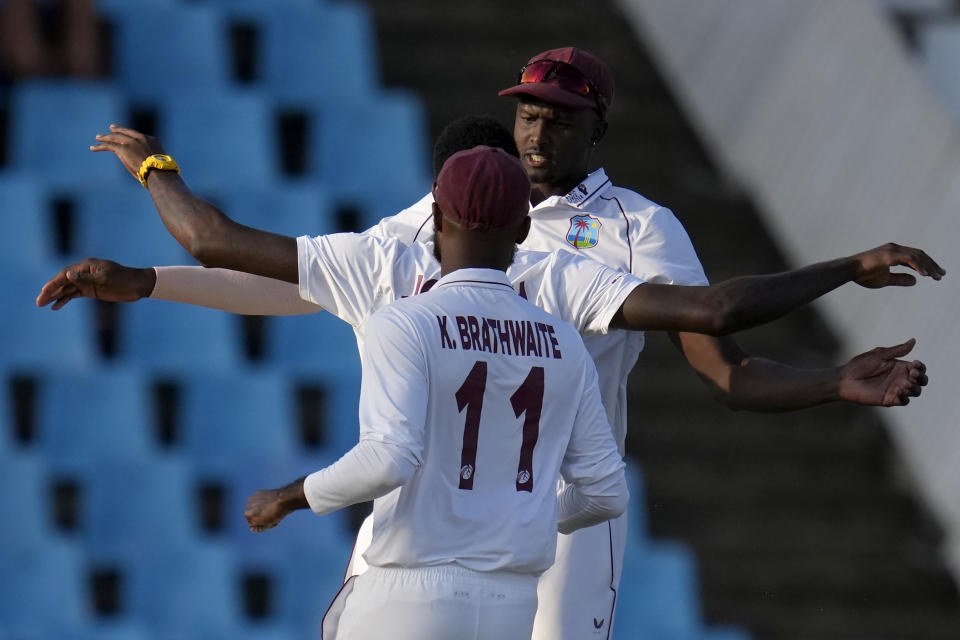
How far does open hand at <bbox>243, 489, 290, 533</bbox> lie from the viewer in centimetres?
292

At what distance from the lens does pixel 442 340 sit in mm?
2816

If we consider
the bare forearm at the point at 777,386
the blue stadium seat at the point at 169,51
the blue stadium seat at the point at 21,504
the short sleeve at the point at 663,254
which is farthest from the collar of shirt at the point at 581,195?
the blue stadium seat at the point at 169,51

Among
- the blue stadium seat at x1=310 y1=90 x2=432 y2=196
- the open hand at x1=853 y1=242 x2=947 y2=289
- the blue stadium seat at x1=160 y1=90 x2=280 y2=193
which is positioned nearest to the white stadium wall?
the blue stadium seat at x1=310 y1=90 x2=432 y2=196

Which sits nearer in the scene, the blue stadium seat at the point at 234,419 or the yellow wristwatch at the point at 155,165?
the yellow wristwatch at the point at 155,165

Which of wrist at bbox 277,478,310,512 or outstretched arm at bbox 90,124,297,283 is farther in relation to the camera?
outstretched arm at bbox 90,124,297,283

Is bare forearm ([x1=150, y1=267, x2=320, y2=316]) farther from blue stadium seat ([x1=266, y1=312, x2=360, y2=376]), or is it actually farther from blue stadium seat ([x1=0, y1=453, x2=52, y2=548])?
blue stadium seat ([x1=266, y1=312, x2=360, y2=376])

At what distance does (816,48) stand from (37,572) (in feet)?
16.1

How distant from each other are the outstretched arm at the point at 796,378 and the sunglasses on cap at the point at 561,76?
0.64 m

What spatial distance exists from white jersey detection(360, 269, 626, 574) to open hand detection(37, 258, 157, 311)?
794 millimetres

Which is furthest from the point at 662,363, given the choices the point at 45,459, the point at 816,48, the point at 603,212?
the point at 603,212

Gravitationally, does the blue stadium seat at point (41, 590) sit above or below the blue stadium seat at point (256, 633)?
above

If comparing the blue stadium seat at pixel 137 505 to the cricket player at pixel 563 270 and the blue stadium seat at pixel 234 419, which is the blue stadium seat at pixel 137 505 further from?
the cricket player at pixel 563 270

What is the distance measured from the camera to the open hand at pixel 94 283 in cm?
335

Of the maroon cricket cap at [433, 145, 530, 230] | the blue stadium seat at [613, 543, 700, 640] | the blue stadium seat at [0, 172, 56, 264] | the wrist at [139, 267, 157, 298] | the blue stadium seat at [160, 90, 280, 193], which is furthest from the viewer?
the blue stadium seat at [160, 90, 280, 193]
